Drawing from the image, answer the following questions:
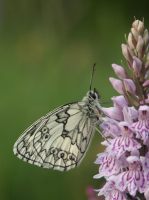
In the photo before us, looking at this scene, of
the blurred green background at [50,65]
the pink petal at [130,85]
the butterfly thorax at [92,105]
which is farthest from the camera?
the blurred green background at [50,65]

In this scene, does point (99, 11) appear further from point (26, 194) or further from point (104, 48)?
point (26, 194)

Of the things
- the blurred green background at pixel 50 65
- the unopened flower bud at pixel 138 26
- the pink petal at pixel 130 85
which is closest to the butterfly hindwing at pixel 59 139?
the pink petal at pixel 130 85

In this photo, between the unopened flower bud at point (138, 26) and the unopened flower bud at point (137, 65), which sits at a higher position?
the unopened flower bud at point (138, 26)

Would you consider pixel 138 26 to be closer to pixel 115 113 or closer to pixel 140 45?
pixel 140 45

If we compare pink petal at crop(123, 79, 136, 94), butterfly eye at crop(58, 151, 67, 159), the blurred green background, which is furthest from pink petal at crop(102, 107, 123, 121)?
the blurred green background

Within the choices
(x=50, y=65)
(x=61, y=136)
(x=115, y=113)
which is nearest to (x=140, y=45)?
(x=115, y=113)

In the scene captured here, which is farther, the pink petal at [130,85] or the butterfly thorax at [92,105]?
the butterfly thorax at [92,105]

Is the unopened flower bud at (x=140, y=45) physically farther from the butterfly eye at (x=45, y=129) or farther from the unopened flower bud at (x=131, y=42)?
the butterfly eye at (x=45, y=129)

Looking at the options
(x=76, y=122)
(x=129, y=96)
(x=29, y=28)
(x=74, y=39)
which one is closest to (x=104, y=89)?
(x=74, y=39)
